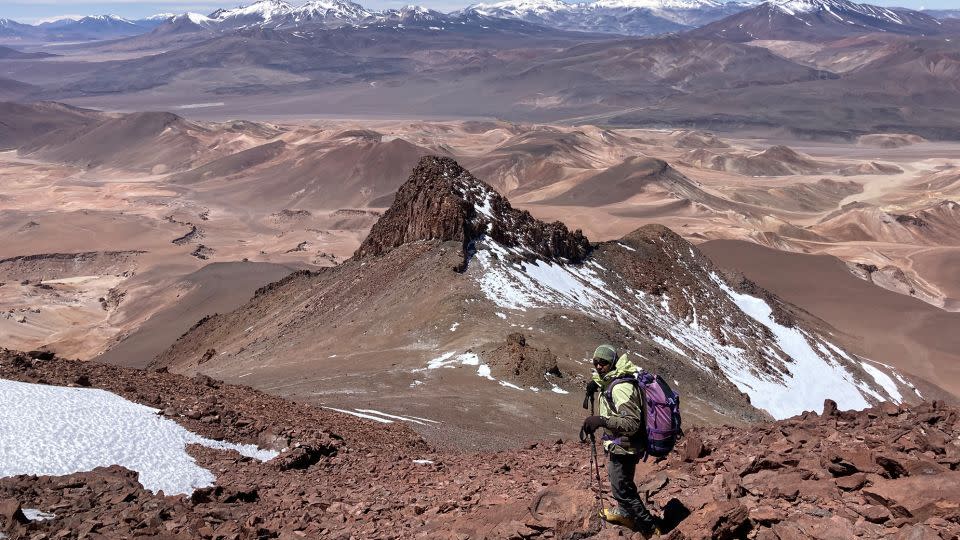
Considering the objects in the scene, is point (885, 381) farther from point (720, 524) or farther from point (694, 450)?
point (720, 524)

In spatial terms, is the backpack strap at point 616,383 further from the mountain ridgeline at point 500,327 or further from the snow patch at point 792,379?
the snow patch at point 792,379

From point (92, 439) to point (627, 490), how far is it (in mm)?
6697

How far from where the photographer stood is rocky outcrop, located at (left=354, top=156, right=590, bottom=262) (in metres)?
32.7

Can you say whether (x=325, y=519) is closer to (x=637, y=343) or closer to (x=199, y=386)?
(x=199, y=386)

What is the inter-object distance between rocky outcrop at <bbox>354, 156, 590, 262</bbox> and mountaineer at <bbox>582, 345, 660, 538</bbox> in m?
24.2

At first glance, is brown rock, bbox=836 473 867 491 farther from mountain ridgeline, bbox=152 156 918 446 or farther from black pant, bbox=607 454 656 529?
mountain ridgeline, bbox=152 156 918 446

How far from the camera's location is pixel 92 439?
10.2 m

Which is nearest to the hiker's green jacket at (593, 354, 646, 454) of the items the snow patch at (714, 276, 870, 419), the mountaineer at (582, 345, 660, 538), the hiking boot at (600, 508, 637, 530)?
Result: the mountaineer at (582, 345, 660, 538)

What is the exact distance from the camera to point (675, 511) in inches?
273

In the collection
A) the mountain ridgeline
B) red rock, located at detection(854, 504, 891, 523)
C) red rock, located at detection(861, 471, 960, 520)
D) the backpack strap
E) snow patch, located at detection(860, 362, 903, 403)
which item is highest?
the backpack strap

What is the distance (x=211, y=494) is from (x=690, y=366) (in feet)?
70.1

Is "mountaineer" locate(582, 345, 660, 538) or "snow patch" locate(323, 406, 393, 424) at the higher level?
→ "mountaineer" locate(582, 345, 660, 538)

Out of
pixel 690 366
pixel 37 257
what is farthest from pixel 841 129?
pixel 690 366

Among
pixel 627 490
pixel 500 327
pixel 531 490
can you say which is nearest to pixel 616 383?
pixel 627 490
